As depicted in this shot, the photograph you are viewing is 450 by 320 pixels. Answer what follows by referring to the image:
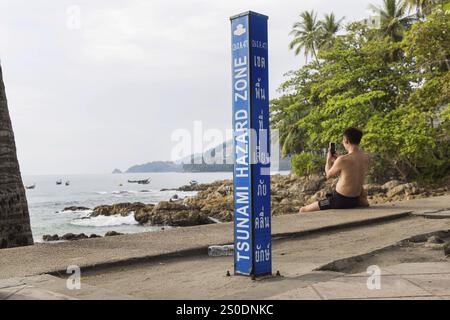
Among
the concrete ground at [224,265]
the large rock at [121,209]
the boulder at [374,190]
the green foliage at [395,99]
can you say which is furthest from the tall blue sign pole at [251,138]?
the large rock at [121,209]

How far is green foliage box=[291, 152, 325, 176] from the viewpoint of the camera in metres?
32.8

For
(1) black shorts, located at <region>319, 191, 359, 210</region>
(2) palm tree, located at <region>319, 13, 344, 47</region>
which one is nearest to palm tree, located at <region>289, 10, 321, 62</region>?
(2) palm tree, located at <region>319, 13, 344, 47</region>

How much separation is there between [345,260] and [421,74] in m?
19.8

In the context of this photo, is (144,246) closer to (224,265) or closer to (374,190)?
(224,265)

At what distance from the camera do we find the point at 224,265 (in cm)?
507

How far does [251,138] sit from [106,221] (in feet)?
86.8

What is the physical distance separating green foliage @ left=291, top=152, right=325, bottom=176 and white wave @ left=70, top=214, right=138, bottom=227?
12.4 metres

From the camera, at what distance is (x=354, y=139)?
8727 millimetres

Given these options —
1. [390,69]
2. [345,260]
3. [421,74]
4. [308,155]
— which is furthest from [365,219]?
[308,155]

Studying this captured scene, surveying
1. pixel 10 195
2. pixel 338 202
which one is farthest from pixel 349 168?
pixel 10 195

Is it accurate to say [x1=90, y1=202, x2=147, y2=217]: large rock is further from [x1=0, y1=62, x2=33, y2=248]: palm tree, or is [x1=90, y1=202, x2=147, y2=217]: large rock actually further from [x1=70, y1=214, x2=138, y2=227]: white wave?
[x1=0, y1=62, x2=33, y2=248]: palm tree

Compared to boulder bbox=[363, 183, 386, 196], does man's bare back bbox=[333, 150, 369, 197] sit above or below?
above

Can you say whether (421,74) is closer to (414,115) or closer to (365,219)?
(414,115)
